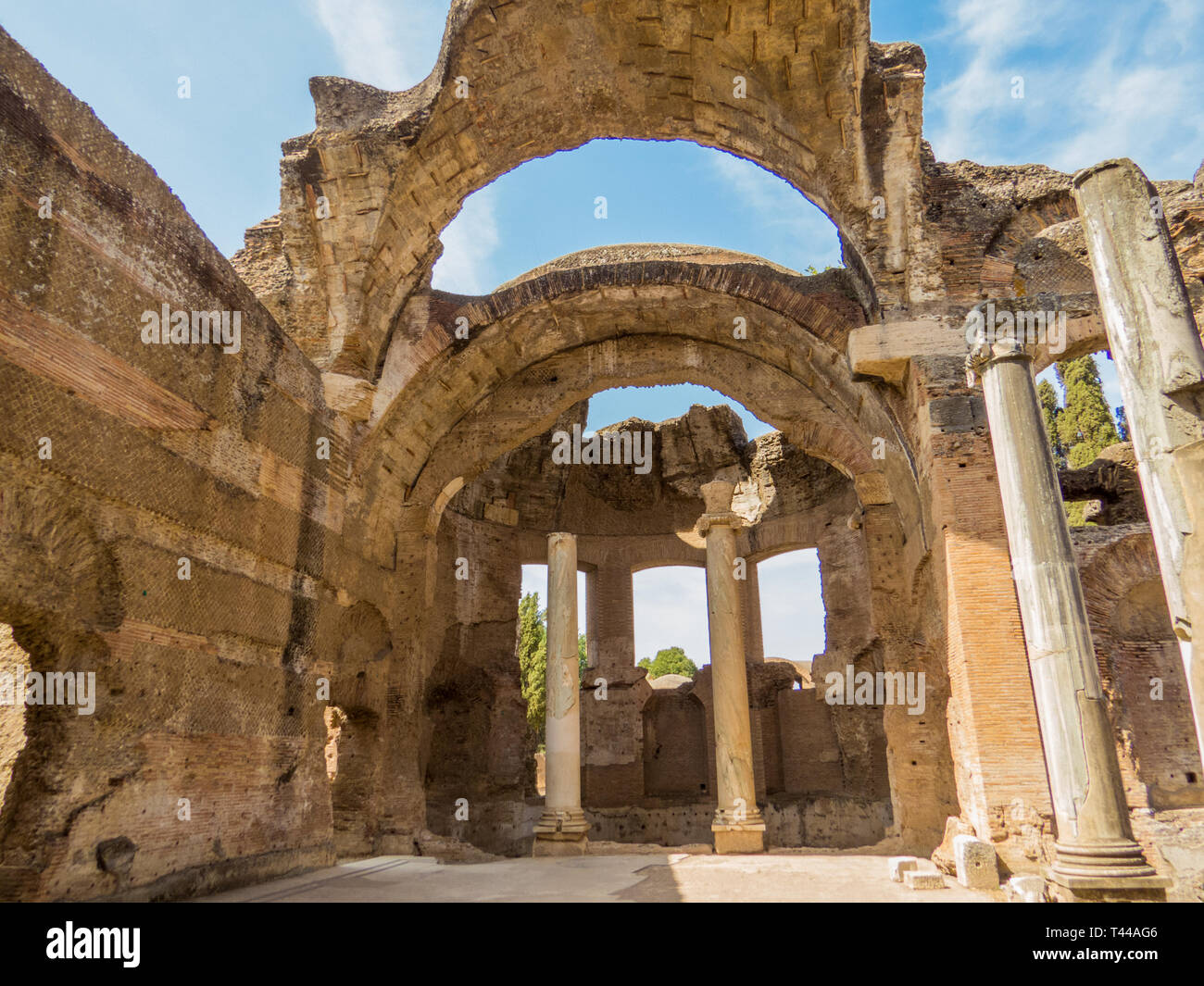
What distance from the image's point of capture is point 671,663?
38250 millimetres

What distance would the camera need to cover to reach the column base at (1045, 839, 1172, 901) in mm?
4977

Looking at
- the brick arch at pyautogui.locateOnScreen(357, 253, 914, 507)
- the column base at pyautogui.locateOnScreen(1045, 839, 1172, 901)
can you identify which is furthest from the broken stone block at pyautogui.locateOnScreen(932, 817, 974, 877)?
the brick arch at pyautogui.locateOnScreen(357, 253, 914, 507)

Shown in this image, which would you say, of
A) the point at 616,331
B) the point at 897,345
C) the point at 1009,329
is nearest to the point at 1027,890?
the point at 1009,329

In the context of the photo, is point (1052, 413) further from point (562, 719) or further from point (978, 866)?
point (978, 866)

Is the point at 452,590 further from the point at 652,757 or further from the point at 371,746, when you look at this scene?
the point at 652,757

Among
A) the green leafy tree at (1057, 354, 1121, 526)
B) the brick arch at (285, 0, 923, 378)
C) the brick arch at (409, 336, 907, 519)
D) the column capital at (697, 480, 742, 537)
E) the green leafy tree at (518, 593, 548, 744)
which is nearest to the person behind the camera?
the brick arch at (285, 0, 923, 378)

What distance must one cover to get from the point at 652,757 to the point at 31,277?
14.8 meters

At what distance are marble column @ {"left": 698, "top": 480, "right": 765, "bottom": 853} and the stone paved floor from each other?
43.1 inches

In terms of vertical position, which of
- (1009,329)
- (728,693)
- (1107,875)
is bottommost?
(1107,875)

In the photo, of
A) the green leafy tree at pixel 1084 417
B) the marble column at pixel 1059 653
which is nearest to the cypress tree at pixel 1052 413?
the green leafy tree at pixel 1084 417

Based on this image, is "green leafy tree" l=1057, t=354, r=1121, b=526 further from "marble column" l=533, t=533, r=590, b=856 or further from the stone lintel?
"marble column" l=533, t=533, r=590, b=856

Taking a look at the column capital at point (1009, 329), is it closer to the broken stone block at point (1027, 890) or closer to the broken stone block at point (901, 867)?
the broken stone block at point (1027, 890)

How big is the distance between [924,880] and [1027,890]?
1.03 meters

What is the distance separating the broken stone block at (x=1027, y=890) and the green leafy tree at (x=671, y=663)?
31.4 m
